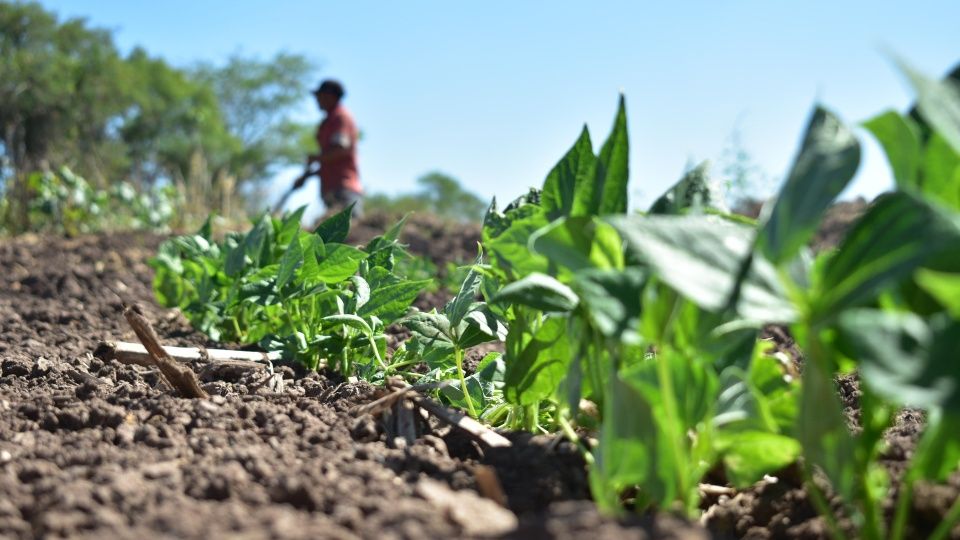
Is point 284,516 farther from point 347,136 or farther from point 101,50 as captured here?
point 101,50

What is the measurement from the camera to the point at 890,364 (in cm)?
68

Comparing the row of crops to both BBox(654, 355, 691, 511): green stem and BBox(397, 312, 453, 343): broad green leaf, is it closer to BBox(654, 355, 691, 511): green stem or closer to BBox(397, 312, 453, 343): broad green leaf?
BBox(654, 355, 691, 511): green stem

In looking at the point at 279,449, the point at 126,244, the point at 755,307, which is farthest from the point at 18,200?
the point at 755,307

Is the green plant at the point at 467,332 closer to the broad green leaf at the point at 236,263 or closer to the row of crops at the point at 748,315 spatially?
the row of crops at the point at 748,315

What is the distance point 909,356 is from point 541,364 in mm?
633

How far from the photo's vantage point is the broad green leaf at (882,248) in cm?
72

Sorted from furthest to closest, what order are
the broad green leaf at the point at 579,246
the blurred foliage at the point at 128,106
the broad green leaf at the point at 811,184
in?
the blurred foliage at the point at 128,106 → the broad green leaf at the point at 579,246 → the broad green leaf at the point at 811,184

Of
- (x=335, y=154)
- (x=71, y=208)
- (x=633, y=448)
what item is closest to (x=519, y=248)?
(x=633, y=448)

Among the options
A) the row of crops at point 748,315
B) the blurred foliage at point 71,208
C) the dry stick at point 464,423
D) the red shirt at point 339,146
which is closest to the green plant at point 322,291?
the dry stick at point 464,423

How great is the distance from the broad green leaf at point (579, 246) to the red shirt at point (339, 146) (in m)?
7.61

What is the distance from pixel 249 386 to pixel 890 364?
1316mm

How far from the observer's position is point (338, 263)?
72.6 inches

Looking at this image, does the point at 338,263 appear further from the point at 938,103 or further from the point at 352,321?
the point at 938,103

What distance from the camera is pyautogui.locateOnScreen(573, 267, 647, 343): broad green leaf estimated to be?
0.85 metres
